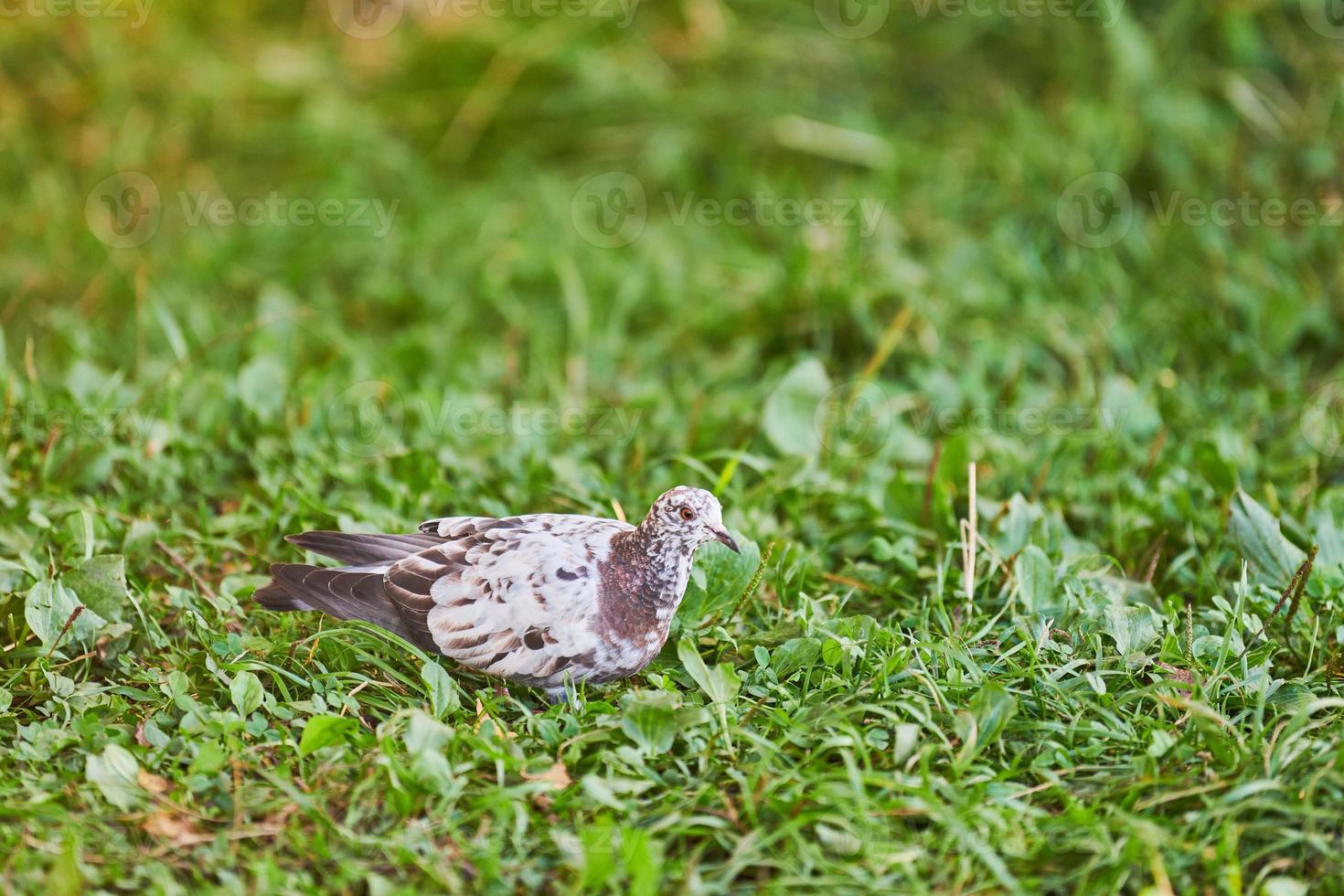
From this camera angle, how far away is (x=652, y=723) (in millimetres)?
2637

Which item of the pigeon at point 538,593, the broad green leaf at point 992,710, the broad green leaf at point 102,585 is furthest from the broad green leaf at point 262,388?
A: the broad green leaf at point 992,710

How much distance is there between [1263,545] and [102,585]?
3.01m

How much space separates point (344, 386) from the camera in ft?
14.3

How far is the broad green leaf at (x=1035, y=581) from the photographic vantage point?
10.2 feet

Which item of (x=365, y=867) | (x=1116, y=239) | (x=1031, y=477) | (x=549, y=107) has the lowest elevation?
(x=365, y=867)

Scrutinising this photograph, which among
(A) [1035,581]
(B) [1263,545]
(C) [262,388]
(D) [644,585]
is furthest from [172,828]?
(B) [1263,545]

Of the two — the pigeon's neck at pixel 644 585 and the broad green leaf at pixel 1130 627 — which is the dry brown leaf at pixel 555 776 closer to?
the pigeon's neck at pixel 644 585

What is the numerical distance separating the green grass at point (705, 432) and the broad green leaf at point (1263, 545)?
0.04m

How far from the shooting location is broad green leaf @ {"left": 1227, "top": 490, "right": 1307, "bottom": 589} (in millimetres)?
3221

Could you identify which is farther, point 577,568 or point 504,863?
point 577,568

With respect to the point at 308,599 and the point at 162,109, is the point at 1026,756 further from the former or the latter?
the point at 162,109

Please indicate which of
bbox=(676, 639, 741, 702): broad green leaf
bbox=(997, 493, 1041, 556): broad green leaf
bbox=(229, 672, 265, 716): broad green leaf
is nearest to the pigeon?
bbox=(676, 639, 741, 702): broad green leaf

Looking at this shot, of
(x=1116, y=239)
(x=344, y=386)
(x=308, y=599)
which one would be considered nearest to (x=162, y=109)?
(x=344, y=386)

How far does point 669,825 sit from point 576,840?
0.66 feet
